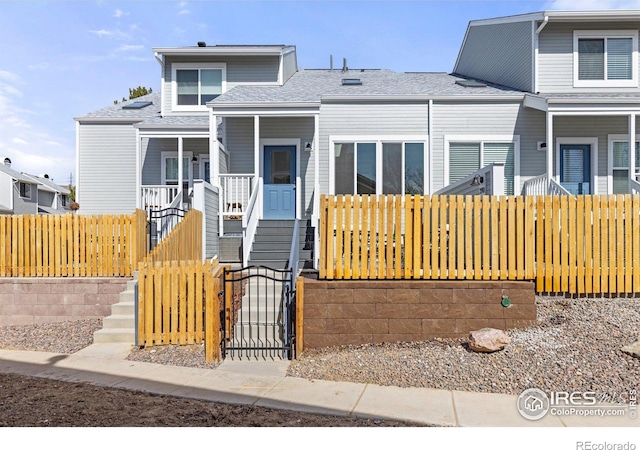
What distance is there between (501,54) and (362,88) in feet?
17.3

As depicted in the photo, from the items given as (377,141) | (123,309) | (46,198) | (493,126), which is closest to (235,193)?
→ (377,141)

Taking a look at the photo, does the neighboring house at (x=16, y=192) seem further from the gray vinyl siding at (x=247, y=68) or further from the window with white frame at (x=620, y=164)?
the window with white frame at (x=620, y=164)

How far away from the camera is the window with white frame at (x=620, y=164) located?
13.5m

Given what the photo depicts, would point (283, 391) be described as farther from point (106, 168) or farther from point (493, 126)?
point (106, 168)

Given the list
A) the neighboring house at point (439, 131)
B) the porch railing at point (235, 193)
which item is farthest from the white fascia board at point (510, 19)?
the porch railing at point (235, 193)

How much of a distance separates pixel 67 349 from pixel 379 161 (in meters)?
9.21

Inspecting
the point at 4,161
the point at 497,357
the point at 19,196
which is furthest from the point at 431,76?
the point at 4,161

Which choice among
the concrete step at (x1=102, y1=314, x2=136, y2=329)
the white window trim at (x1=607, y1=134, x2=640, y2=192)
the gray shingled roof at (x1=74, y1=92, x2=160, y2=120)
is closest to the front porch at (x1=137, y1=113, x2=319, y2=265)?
the gray shingled roof at (x1=74, y1=92, x2=160, y2=120)

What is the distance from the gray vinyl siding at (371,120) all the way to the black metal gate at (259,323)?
6.39m

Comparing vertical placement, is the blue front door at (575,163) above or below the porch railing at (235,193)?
above

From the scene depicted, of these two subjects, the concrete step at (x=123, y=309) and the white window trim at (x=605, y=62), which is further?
the white window trim at (x=605, y=62)

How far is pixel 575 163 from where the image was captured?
13.8m

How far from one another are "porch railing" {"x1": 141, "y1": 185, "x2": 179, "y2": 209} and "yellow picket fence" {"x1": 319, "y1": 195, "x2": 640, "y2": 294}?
7870mm

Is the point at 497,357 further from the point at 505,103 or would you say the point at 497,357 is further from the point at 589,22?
the point at 589,22
